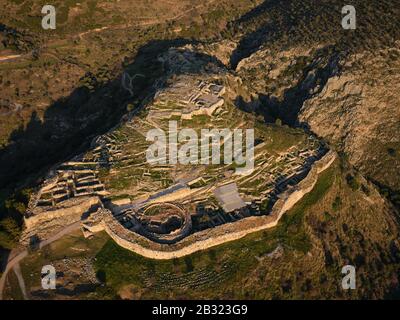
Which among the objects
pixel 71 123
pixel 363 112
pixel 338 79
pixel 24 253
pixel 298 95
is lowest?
pixel 24 253

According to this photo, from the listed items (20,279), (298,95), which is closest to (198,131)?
(298,95)

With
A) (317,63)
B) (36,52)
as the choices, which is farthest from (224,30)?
(36,52)

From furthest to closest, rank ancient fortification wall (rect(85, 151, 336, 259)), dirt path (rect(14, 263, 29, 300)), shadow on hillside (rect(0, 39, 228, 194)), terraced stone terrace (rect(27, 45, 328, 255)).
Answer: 1. shadow on hillside (rect(0, 39, 228, 194))
2. terraced stone terrace (rect(27, 45, 328, 255))
3. ancient fortification wall (rect(85, 151, 336, 259))
4. dirt path (rect(14, 263, 29, 300))

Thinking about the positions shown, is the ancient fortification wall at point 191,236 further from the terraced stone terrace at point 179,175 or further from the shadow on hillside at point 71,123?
the shadow on hillside at point 71,123

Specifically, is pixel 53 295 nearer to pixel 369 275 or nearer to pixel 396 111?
pixel 369 275

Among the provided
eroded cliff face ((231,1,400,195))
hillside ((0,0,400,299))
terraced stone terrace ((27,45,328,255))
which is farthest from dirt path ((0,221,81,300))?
eroded cliff face ((231,1,400,195))

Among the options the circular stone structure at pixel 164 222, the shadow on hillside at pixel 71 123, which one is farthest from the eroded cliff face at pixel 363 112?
the circular stone structure at pixel 164 222

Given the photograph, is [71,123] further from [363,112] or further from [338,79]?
[363,112]

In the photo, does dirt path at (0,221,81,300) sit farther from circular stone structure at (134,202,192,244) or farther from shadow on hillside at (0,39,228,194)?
shadow on hillside at (0,39,228,194)
